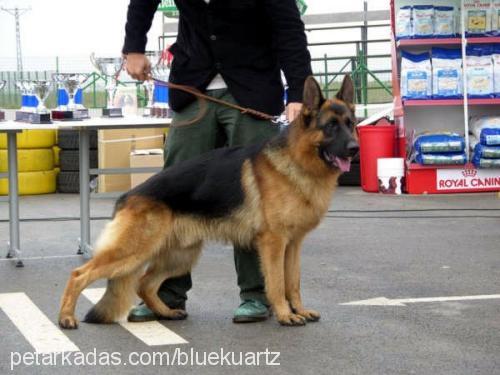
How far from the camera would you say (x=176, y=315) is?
17.5 ft

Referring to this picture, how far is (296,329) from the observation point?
502 cm

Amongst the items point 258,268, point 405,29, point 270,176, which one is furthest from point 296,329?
point 405,29

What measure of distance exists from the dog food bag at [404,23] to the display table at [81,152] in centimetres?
464

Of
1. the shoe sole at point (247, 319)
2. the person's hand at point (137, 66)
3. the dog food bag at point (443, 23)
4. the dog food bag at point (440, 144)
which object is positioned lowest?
the shoe sole at point (247, 319)

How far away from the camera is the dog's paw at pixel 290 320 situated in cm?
505

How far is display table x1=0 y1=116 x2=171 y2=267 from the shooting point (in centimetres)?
711

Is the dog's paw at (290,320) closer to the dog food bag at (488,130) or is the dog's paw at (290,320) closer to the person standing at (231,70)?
the person standing at (231,70)

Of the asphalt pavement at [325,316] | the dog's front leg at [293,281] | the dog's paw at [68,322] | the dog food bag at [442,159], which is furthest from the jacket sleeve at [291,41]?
the dog food bag at [442,159]

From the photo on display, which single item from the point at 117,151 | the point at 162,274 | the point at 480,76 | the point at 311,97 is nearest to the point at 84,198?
the point at 162,274

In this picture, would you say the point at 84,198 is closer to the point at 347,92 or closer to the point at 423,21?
the point at 347,92

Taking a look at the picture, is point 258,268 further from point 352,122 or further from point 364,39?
point 364,39

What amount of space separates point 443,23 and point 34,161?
5.19m

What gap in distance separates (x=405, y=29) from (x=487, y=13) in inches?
38.8

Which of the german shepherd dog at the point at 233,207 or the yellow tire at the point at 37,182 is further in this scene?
the yellow tire at the point at 37,182
